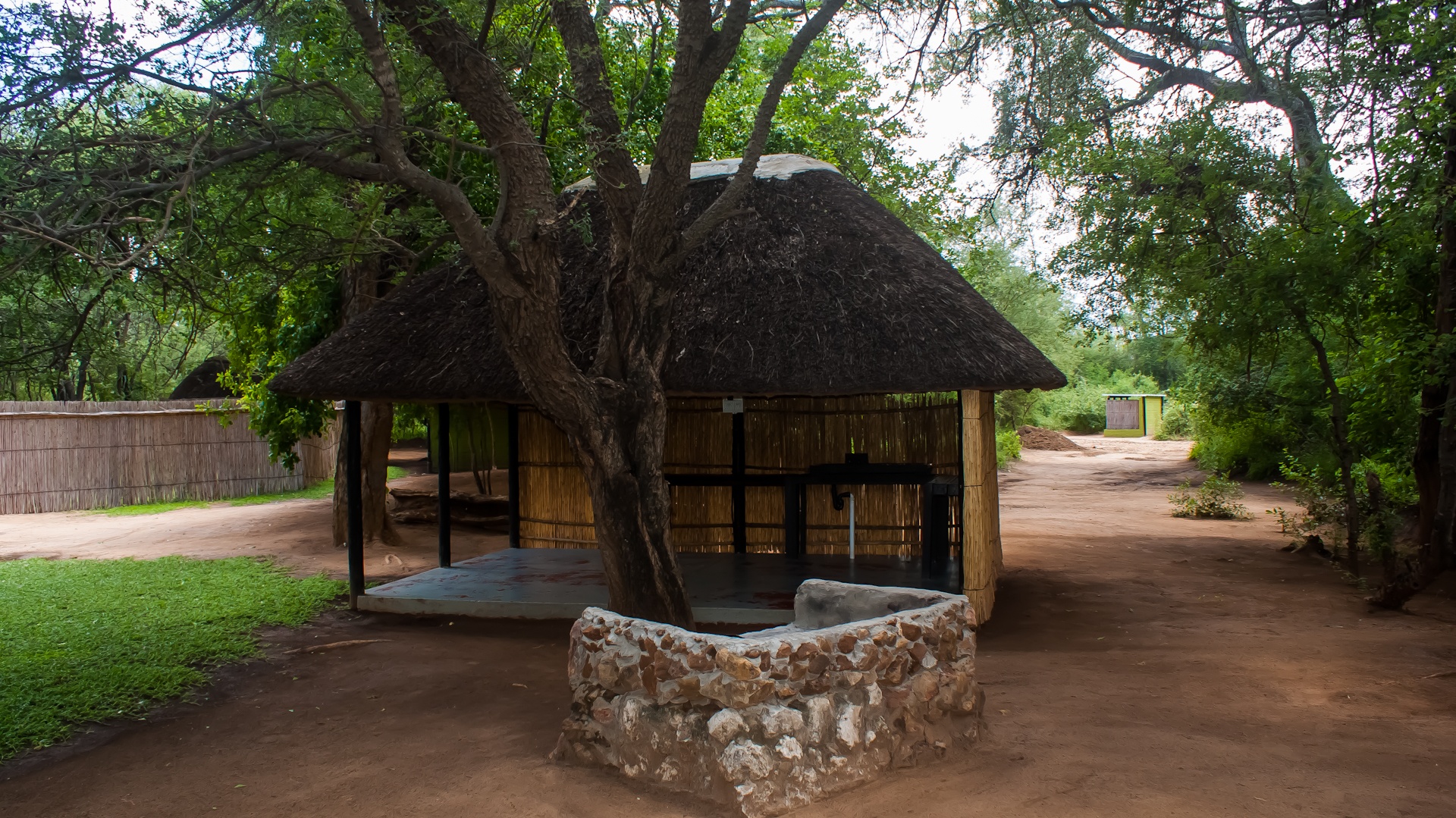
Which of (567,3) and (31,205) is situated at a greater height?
(567,3)

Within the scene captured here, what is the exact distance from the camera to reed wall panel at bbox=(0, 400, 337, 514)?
12891 mm

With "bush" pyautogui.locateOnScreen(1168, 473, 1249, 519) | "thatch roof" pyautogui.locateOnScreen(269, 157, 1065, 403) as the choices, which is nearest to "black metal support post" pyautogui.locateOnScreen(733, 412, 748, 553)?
"thatch roof" pyautogui.locateOnScreen(269, 157, 1065, 403)

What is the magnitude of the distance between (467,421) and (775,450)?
5.69 m

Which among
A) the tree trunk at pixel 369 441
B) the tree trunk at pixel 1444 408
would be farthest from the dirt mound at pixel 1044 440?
the tree trunk at pixel 369 441

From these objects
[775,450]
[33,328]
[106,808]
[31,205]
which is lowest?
[106,808]

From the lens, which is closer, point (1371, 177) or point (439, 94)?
point (439, 94)

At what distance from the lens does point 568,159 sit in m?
5.93

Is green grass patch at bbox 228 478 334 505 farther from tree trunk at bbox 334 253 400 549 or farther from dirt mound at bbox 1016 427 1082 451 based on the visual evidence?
dirt mound at bbox 1016 427 1082 451

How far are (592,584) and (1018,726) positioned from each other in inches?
160

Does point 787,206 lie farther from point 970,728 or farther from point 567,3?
point 970,728

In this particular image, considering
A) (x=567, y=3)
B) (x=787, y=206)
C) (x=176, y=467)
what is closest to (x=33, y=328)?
(x=567, y=3)

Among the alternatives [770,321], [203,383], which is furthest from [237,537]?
[203,383]

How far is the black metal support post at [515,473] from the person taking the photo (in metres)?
9.30

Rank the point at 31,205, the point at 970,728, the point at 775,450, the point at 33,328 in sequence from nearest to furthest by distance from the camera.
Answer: the point at 970,728, the point at 31,205, the point at 33,328, the point at 775,450
